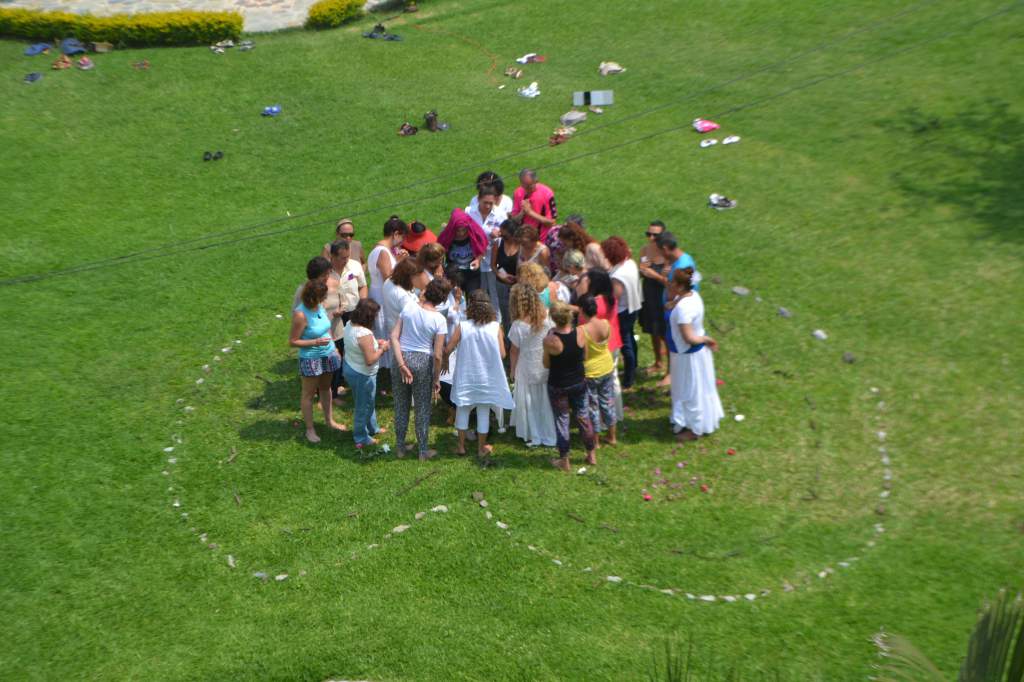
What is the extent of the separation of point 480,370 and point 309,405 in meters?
1.97

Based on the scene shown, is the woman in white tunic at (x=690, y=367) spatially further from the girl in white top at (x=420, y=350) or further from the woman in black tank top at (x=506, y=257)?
the girl in white top at (x=420, y=350)

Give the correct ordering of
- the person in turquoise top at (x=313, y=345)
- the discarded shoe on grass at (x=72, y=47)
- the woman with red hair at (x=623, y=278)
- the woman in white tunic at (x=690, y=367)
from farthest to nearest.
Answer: the discarded shoe on grass at (x=72, y=47), the woman with red hair at (x=623, y=278), the woman in white tunic at (x=690, y=367), the person in turquoise top at (x=313, y=345)

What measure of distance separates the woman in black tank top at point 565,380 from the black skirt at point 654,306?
170 centimetres

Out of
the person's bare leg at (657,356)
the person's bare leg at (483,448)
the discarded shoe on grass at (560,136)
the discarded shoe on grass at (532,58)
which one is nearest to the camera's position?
the person's bare leg at (483,448)

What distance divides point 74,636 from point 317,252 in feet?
24.1

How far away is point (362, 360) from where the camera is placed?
9.91 m

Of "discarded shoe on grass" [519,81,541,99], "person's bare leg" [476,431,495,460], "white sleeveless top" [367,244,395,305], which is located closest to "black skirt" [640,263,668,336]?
"person's bare leg" [476,431,495,460]

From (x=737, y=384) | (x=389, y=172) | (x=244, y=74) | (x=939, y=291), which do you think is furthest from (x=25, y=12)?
(x=939, y=291)

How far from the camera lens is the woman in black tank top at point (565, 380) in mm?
9500

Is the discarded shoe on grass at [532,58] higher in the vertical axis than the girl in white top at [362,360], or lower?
higher

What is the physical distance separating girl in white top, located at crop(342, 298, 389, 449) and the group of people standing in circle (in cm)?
1

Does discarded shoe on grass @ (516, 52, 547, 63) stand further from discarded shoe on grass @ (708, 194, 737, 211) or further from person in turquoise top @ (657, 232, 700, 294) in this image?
person in turquoise top @ (657, 232, 700, 294)

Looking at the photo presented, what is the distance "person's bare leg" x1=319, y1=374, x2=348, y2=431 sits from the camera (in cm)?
1037

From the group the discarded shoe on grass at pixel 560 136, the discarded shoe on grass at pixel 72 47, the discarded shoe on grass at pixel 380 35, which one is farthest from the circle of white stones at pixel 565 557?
the discarded shoe on grass at pixel 72 47
